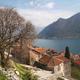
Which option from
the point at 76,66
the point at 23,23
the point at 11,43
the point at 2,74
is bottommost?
the point at 76,66

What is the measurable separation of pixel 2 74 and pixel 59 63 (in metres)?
41.0

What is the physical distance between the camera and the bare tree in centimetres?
2792

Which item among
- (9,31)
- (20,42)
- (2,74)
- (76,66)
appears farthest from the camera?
(76,66)

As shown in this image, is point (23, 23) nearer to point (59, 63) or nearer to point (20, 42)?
point (20, 42)

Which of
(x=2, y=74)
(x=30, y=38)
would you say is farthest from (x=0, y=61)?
(x=2, y=74)

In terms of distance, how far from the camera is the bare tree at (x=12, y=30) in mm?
27922

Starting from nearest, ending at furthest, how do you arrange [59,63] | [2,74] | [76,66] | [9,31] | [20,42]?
[2,74] < [9,31] < [20,42] < [59,63] < [76,66]

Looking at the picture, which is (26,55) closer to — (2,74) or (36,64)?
(36,64)

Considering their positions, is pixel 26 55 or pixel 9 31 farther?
pixel 26 55

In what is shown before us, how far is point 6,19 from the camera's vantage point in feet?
92.1

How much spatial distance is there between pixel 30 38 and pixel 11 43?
2630mm

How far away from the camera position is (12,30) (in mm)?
28000

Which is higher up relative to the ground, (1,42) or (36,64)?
(1,42)

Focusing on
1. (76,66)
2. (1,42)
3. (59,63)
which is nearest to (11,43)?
(1,42)
